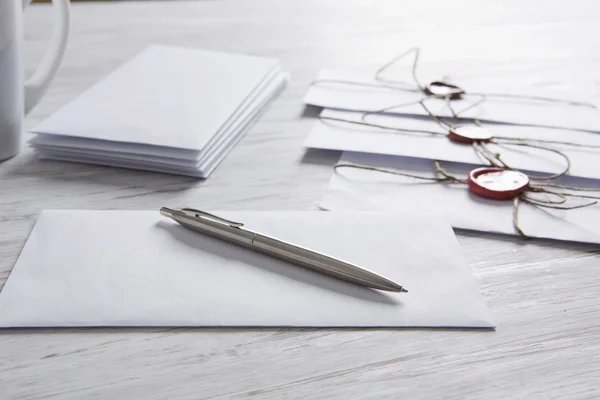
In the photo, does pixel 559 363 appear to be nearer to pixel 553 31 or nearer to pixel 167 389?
pixel 167 389

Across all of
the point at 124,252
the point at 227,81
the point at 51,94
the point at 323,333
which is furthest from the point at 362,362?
the point at 51,94

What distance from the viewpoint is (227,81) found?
89 cm

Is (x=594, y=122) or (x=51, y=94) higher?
(x=594, y=122)

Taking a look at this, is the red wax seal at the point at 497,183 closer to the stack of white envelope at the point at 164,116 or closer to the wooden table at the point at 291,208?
the wooden table at the point at 291,208

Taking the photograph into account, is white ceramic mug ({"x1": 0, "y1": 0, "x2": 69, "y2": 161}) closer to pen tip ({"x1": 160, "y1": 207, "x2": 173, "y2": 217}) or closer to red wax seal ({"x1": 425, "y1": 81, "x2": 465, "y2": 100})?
pen tip ({"x1": 160, "y1": 207, "x2": 173, "y2": 217})

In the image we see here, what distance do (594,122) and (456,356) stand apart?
0.48m

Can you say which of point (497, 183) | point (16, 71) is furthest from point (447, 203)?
point (16, 71)

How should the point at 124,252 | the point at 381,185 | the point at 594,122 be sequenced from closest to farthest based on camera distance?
the point at 124,252 → the point at 381,185 → the point at 594,122

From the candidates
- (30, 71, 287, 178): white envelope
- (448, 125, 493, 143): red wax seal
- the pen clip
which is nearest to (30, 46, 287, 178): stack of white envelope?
(30, 71, 287, 178): white envelope

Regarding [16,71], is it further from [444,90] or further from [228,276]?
[444,90]

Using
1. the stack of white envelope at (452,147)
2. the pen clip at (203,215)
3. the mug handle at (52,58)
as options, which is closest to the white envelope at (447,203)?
the stack of white envelope at (452,147)

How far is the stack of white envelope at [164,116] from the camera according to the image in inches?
28.8

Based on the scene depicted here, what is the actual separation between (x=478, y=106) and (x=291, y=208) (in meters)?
0.33

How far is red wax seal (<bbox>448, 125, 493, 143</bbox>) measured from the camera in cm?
78
